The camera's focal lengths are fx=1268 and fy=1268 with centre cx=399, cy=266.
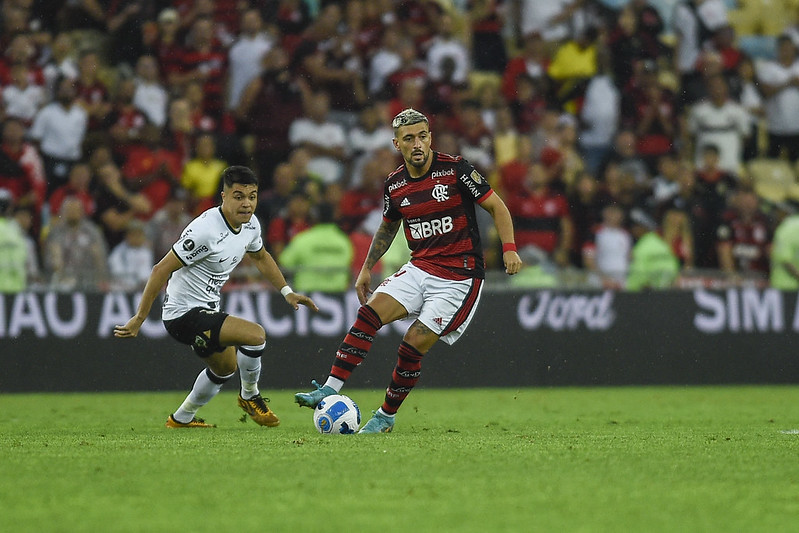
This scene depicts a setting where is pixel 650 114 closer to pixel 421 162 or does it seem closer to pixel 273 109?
pixel 273 109

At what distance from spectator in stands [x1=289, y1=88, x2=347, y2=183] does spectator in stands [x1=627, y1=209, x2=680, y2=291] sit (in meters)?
3.91

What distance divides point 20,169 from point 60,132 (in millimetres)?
822

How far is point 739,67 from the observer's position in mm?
18500

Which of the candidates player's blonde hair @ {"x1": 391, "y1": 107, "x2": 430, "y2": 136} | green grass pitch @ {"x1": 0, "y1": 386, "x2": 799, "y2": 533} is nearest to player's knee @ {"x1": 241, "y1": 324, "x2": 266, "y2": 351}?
green grass pitch @ {"x1": 0, "y1": 386, "x2": 799, "y2": 533}

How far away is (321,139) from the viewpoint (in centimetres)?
1689

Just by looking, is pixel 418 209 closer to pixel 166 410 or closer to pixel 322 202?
pixel 166 410

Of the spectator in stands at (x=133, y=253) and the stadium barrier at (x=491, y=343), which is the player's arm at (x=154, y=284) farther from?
the spectator in stands at (x=133, y=253)

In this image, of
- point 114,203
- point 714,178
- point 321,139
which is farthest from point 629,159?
point 114,203

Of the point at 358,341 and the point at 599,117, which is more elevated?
the point at 599,117

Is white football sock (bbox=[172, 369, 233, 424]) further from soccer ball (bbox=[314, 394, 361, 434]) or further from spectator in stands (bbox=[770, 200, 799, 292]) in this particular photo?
spectator in stands (bbox=[770, 200, 799, 292])

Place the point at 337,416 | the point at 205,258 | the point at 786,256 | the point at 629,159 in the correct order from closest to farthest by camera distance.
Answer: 1. the point at 337,416
2. the point at 205,258
3. the point at 786,256
4. the point at 629,159

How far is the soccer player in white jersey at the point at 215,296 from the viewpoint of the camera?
347 inches

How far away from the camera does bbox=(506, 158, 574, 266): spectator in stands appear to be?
51.7ft

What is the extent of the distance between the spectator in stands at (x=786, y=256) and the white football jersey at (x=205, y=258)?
301 inches
